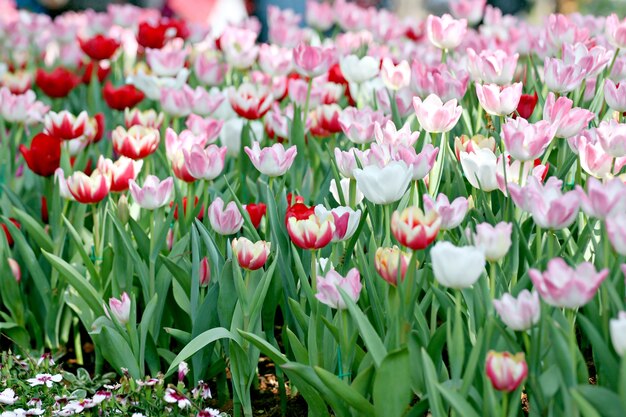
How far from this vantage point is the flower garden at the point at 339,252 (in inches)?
59.7

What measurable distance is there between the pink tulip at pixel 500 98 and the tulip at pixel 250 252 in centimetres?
59

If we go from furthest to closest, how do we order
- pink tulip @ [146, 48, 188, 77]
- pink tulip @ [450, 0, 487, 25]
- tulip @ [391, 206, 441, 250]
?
pink tulip @ [450, 0, 487, 25], pink tulip @ [146, 48, 188, 77], tulip @ [391, 206, 441, 250]

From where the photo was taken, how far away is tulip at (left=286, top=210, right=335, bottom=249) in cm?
170

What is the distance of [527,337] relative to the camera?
5.03 ft

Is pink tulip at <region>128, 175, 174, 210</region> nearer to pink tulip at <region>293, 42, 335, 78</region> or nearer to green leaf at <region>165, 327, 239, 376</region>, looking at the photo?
green leaf at <region>165, 327, 239, 376</region>

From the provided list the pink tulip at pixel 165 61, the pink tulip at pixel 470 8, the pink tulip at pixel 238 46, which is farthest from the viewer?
the pink tulip at pixel 470 8

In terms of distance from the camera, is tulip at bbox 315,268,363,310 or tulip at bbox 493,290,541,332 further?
tulip at bbox 315,268,363,310

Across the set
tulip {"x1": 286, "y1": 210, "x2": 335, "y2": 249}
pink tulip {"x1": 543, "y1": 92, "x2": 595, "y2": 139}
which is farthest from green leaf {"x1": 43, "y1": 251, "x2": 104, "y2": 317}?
pink tulip {"x1": 543, "y1": 92, "x2": 595, "y2": 139}

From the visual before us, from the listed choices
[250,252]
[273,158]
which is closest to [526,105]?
[273,158]

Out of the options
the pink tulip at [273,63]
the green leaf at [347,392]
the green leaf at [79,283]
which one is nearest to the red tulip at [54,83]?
the pink tulip at [273,63]

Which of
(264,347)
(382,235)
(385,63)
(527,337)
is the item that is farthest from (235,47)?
(527,337)

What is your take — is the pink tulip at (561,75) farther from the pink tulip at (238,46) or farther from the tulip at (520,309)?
the pink tulip at (238,46)

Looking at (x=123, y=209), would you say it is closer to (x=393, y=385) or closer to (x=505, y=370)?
(x=393, y=385)

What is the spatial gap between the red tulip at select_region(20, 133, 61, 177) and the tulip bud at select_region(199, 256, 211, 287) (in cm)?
68
